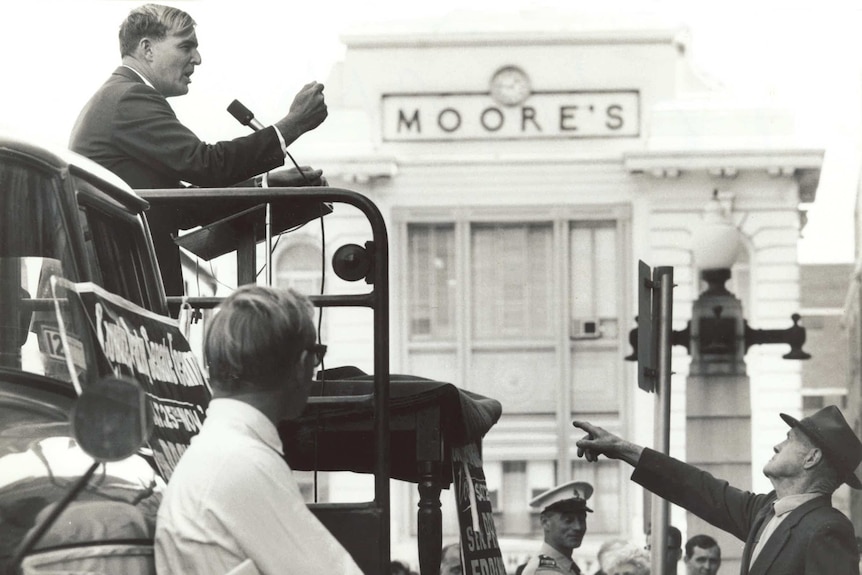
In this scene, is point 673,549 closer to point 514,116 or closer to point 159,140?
point 159,140

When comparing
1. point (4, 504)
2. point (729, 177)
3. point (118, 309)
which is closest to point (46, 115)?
point (118, 309)

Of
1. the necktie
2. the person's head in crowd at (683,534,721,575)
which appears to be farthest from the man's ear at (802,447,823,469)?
the person's head in crowd at (683,534,721,575)

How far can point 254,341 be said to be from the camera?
190 cm

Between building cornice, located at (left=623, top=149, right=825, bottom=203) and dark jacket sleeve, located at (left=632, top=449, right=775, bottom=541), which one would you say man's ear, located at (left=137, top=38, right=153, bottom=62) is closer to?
dark jacket sleeve, located at (left=632, top=449, right=775, bottom=541)

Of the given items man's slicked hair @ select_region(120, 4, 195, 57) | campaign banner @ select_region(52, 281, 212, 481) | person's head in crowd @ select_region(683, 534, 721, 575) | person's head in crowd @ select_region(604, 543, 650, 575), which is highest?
man's slicked hair @ select_region(120, 4, 195, 57)

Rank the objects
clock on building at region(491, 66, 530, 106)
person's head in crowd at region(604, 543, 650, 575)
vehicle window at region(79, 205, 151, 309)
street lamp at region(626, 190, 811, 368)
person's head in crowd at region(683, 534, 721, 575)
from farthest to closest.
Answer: clock on building at region(491, 66, 530, 106) → street lamp at region(626, 190, 811, 368) → person's head in crowd at region(683, 534, 721, 575) → person's head in crowd at region(604, 543, 650, 575) → vehicle window at region(79, 205, 151, 309)

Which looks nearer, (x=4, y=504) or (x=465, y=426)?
(x=4, y=504)

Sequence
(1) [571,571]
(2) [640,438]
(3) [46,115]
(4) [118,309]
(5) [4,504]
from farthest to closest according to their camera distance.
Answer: (2) [640,438] < (3) [46,115] < (1) [571,571] < (4) [118,309] < (5) [4,504]

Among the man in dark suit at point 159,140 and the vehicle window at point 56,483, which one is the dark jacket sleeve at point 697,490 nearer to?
the man in dark suit at point 159,140

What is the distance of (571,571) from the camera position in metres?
5.08

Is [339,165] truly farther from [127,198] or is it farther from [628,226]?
[127,198]

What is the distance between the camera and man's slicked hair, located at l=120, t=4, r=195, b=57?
303cm

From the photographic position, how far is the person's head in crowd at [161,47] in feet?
9.87

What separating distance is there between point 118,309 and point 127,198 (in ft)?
1.11
